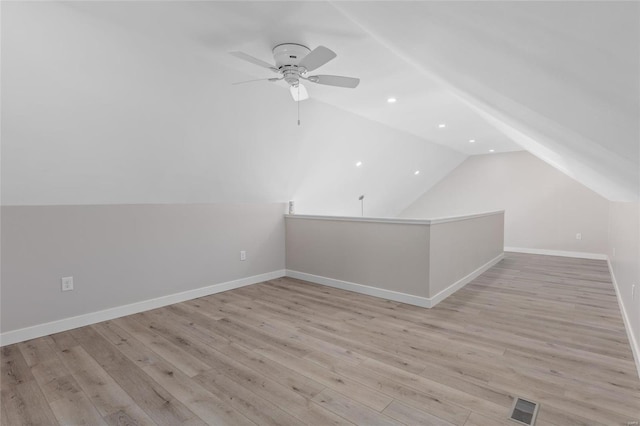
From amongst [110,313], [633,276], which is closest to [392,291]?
[633,276]

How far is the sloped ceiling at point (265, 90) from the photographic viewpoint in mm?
921

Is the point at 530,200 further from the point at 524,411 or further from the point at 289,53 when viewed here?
the point at 289,53

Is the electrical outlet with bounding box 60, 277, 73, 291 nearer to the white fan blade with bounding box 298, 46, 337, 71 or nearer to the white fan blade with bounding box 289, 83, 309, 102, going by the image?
the white fan blade with bounding box 289, 83, 309, 102

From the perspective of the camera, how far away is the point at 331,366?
2328 mm

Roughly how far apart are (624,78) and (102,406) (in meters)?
2.71

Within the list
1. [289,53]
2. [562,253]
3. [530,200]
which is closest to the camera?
[289,53]

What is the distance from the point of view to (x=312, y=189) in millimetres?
5547

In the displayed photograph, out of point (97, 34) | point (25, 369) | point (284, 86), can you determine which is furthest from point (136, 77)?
point (25, 369)

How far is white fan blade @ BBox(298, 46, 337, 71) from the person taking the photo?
2.13m

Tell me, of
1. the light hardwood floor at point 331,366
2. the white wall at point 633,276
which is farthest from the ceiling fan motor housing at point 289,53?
the white wall at point 633,276

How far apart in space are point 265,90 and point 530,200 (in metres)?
6.61

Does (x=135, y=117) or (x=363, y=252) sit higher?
(x=135, y=117)

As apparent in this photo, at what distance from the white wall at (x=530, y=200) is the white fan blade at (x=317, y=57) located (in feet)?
22.4

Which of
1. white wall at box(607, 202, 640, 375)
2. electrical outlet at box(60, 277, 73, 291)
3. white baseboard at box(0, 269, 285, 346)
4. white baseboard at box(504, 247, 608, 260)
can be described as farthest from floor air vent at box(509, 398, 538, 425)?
white baseboard at box(504, 247, 608, 260)
